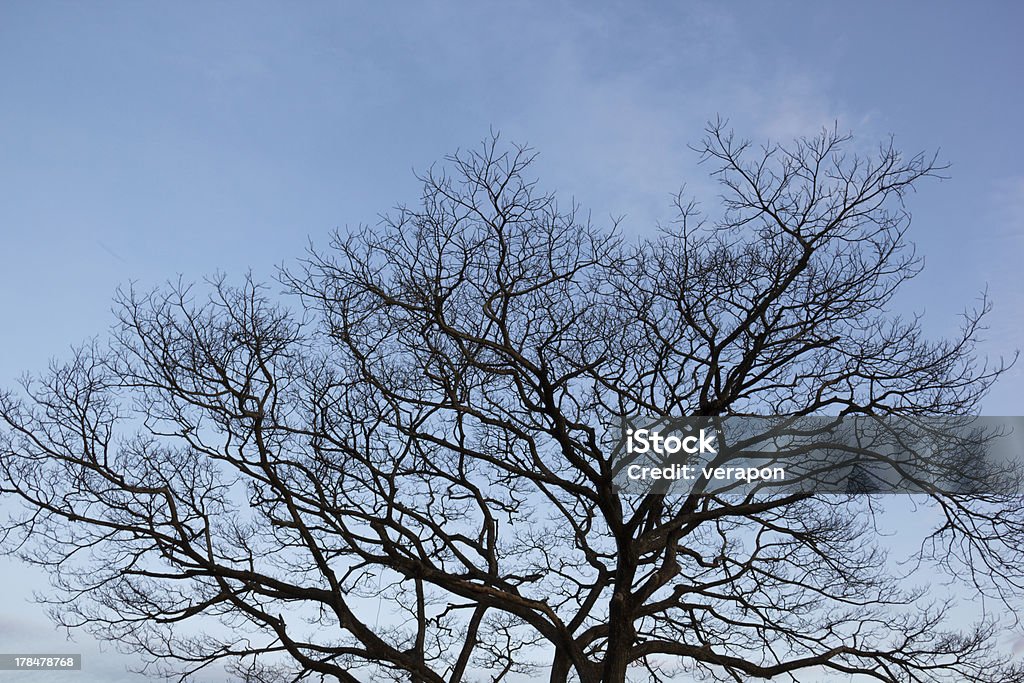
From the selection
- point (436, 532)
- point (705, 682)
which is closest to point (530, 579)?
point (436, 532)

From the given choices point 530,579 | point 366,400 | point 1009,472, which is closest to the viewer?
point 1009,472

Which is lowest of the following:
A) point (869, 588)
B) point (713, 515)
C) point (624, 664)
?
point (624, 664)

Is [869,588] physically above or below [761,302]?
below

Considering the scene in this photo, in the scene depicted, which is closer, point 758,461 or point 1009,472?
point 1009,472

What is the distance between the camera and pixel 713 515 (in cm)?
1071

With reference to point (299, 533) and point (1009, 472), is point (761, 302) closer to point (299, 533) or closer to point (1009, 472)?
point (1009, 472)

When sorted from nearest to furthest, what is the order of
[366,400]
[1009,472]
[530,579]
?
[1009,472]
[366,400]
[530,579]

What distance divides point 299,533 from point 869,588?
7517 millimetres

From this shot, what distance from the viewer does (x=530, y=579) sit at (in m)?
12.6

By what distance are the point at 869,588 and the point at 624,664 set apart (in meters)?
3.52

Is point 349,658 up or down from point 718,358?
down

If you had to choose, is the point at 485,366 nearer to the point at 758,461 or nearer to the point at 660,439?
the point at 660,439

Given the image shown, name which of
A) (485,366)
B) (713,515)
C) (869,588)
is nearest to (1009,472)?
(869,588)

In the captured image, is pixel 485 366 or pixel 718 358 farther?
pixel 718 358
